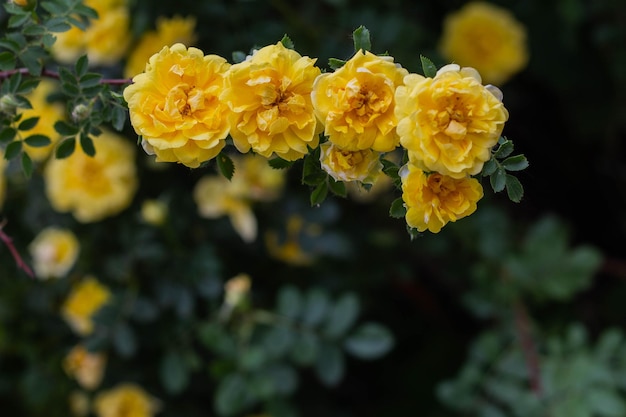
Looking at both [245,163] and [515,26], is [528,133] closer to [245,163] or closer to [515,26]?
[515,26]

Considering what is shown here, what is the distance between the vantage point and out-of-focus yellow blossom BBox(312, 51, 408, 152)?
1.86ft

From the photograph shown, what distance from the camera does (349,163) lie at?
0.59 metres

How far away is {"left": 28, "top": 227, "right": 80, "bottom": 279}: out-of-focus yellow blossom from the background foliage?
2 cm

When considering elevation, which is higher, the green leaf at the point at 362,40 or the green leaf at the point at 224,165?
the green leaf at the point at 362,40

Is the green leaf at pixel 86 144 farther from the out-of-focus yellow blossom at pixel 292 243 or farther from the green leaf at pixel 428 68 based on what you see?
the out-of-focus yellow blossom at pixel 292 243

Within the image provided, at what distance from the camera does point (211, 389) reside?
57.6 inches

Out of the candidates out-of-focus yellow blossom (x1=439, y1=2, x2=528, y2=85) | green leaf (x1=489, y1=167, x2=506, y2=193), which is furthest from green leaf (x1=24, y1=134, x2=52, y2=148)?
out-of-focus yellow blossom (x1=439, y1=2, x2=528, y2=85)

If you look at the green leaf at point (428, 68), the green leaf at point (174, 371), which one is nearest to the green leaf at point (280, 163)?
the green leaf at point (428, 68)

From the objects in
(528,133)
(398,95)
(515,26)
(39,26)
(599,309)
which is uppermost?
(398,95)

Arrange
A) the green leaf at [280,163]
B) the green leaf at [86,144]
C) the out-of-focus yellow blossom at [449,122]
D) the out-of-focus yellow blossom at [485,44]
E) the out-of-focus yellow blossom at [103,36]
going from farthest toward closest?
the out-of-focus yellow blossom at [485,44] → the out-of-focus yellow blossom at [103,36] → the green leaf at [86,144] → the green leaf at [280,163] → the out-of-focus yellow blossom at [449,122]

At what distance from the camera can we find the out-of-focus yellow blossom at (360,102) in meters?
0.57

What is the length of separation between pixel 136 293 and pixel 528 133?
A: 1.13 m

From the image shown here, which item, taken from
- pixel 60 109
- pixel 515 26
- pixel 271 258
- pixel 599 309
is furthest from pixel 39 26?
pixel 599 309

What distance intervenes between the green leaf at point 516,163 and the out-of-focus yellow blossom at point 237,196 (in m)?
0.75
